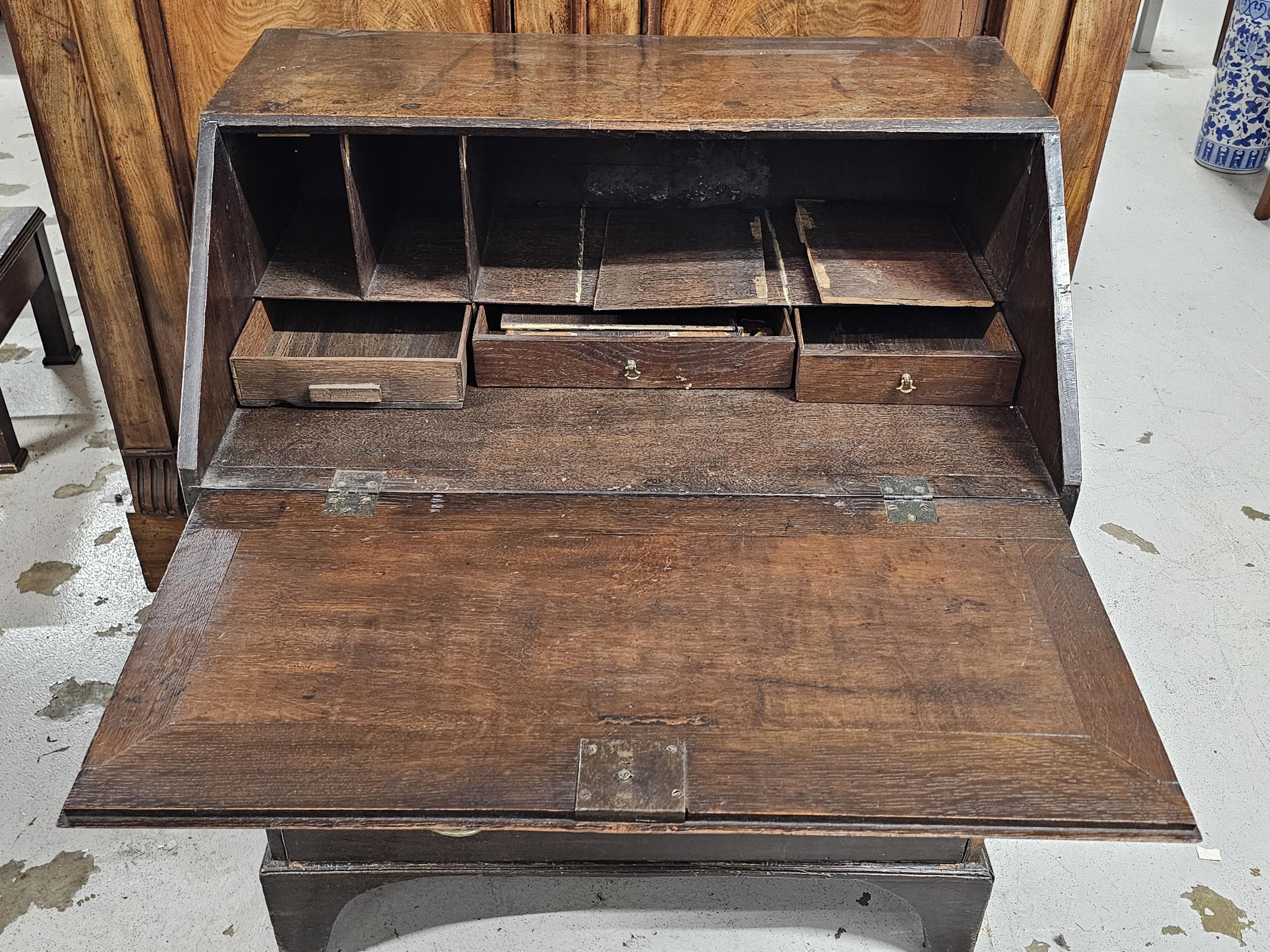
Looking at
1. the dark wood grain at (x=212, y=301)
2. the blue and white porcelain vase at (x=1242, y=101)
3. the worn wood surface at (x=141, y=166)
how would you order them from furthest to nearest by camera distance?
the blue and white porcelain vase at (x=1242, y=101), the worn wood surface at (x=141, y=166), the dark wood grain at (x=212, y=301)

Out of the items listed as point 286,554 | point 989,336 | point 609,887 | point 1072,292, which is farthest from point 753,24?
point 1072,292

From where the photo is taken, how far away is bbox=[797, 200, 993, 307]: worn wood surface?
1848 mm

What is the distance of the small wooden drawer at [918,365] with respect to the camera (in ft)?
6.09

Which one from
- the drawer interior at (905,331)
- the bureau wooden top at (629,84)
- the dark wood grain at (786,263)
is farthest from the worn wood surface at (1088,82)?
the dark wood grain at (786,263)

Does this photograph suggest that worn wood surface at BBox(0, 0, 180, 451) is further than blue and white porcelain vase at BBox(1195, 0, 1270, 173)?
No

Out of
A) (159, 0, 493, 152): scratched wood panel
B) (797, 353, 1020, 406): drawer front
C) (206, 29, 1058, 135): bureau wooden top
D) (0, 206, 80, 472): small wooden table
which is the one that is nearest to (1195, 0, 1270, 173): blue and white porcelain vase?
(206, 29, 1058, 135): bureau wooden top

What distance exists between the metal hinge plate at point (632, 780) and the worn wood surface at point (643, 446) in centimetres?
45

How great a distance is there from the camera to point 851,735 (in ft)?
4.56

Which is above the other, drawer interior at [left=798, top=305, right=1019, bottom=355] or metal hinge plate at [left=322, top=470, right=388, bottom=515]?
drawer interior at [left=798, top=305, right=1019, bottom=355]

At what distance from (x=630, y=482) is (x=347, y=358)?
0.49 metres

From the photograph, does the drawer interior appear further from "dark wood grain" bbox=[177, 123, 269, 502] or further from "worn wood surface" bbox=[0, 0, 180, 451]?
"worn wood surface" bbox=[0, 0, 180, 451]

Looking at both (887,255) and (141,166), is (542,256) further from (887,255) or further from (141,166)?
(141,166)

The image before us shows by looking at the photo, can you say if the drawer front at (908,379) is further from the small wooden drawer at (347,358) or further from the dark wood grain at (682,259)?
the small wooden drawer at (347,358)

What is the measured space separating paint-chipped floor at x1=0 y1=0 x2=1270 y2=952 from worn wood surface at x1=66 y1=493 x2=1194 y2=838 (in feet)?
2.68
